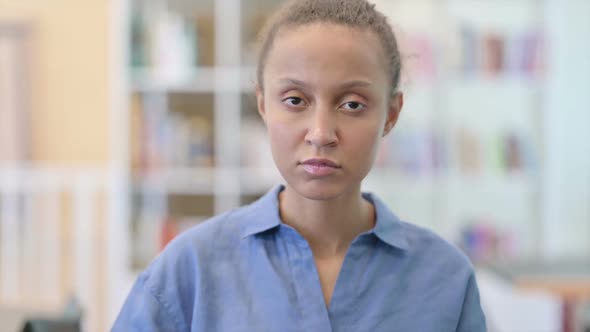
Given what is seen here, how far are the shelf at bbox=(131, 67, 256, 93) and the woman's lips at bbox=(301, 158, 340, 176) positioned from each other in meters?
2.38

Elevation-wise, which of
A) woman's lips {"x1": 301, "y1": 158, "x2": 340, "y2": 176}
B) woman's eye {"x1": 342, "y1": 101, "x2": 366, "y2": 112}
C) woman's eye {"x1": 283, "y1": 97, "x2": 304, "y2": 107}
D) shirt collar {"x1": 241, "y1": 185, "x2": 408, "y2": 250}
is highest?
woman's eye {"x1": 283, "y1": 97, "x2": 304, "y2": 107}

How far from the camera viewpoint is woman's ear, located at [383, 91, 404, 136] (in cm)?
113

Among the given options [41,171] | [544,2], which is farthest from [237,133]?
[544,2]

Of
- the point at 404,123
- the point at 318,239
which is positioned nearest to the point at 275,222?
the point at 318,239

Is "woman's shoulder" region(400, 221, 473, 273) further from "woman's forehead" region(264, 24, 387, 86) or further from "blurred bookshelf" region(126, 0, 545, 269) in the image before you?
"blurred bookshelf" region(126, 0, 545, 269)

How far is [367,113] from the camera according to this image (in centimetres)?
104

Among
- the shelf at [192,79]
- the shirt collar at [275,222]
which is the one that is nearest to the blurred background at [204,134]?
the shelf at [192,79]

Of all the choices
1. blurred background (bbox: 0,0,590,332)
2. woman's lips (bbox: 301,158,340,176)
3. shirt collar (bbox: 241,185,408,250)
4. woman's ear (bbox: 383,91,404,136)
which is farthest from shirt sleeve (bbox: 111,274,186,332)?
blurred background (bbox: 0,0,590,332)

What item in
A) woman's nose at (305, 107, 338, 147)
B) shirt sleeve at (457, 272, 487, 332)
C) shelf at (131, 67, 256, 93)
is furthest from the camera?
shelf at (131, 67, 256, 93)

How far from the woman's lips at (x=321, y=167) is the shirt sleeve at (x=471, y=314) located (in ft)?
0.95

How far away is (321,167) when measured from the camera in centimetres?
101

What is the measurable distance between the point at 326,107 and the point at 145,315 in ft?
1.19

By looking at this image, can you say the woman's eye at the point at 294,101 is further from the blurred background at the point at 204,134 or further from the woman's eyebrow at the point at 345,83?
the blurred background at the point at 204,134

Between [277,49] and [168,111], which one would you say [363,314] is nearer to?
[277,49]
